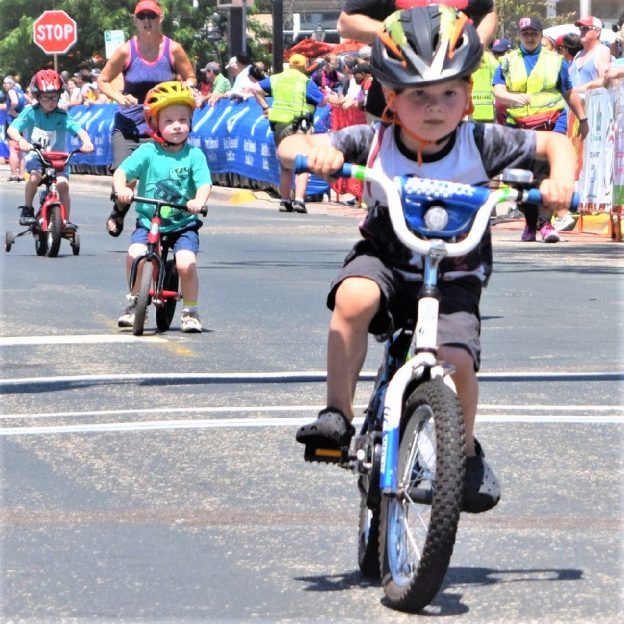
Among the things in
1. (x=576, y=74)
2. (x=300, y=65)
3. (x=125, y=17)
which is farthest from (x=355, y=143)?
(x=125, y=17)

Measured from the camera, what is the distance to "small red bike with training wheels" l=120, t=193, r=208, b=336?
11.1 meters

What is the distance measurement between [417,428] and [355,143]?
968 mm

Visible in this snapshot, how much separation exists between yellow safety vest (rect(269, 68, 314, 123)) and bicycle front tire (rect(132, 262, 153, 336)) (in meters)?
13.0

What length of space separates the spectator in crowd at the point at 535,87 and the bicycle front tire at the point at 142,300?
7847 mm

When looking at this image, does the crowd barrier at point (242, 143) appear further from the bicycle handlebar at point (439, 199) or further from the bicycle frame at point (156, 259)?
the bicycle handlebar at point (439, 199)

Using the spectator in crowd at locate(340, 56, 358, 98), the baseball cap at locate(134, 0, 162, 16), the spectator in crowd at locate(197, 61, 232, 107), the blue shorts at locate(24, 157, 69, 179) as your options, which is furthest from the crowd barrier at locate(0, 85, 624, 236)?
the baseball cap at locate(134, 0, 162, 16)

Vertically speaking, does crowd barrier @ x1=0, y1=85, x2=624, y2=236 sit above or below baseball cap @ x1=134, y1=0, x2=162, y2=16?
below

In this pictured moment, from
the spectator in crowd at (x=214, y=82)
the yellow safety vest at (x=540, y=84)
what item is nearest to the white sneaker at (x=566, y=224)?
the yellow safety vest at (x=540, y=84)

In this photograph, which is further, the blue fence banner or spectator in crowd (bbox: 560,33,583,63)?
the blue fence banner

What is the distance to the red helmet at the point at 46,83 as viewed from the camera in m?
18.5

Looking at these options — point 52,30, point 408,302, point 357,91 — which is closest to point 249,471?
point 408,302

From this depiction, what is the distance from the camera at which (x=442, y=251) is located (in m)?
4.89

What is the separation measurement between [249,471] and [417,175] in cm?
184

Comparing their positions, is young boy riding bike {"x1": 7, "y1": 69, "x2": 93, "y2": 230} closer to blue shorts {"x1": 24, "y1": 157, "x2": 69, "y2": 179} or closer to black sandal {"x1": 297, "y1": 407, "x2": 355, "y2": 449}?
blue shorts {"x1": 24, "y1": 157, "x2": 69, "y2": 179}
